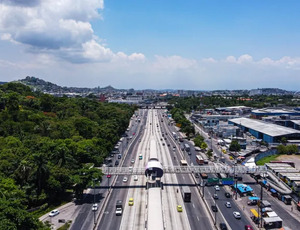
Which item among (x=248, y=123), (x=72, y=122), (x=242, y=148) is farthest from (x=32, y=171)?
(x=248, y=123)

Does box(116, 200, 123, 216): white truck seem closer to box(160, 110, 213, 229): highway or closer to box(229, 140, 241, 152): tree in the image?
box(160, 110, 213, 229): highway

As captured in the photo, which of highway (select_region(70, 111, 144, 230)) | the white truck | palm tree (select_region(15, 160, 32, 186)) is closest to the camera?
highway (select_region(70, 111, 144, 230))

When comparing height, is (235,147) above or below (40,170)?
below

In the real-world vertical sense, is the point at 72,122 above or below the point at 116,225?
above

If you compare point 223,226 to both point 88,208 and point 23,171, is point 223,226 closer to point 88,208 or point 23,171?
point 88,208

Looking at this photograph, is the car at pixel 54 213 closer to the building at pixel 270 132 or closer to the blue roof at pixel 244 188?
the blue roof at pixel 244 188

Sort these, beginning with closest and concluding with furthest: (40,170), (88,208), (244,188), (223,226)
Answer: (223,226), (88,208), (40,170), (244,188)

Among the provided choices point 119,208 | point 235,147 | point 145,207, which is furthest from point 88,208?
point 235,147

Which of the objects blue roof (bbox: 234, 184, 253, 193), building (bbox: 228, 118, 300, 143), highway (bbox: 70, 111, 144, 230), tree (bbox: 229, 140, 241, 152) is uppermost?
building (bbox: 228, 118, 300, 143)

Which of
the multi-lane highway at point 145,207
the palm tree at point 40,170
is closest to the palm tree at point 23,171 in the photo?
the palm tree at point 40,170

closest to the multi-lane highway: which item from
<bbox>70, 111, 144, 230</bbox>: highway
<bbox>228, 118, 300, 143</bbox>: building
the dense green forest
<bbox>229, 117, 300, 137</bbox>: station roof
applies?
<bbox>70, 111, 144, 230</bbox>: highway

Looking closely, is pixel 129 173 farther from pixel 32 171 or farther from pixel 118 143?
pixel 118 143
